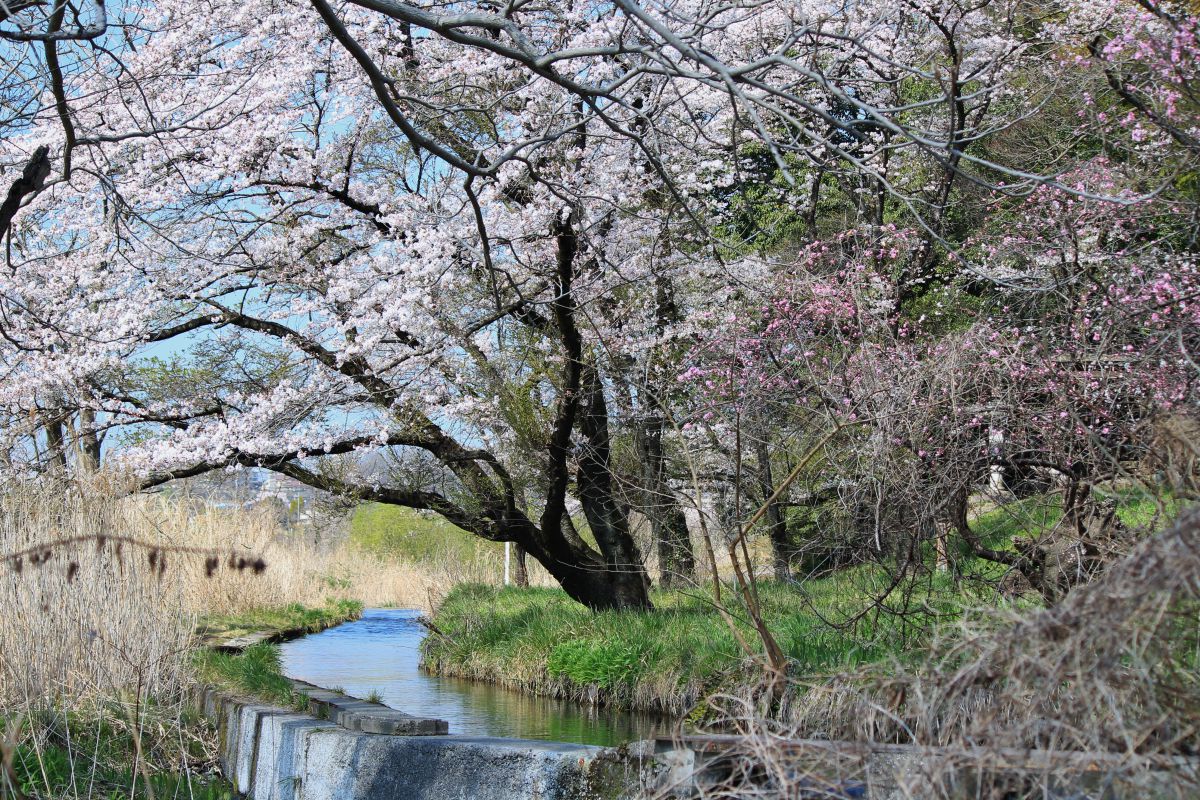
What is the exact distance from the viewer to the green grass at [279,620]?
874 cm

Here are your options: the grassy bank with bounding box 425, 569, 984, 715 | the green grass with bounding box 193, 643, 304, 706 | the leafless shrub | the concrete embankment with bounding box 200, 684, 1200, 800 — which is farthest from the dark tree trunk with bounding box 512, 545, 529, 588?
the leafless shrub

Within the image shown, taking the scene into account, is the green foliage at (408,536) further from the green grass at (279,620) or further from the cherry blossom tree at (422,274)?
the cherry blossom tree at (422,274)

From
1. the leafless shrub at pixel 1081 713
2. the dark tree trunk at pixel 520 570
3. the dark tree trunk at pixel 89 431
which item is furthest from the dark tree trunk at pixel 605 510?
the leafless shrub at pixel 1081 713

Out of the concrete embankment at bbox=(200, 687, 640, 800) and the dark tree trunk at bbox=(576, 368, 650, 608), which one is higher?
the dark tree trunk at bbox=(576, 368, 650, 608)

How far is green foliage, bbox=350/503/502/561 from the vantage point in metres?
18.1

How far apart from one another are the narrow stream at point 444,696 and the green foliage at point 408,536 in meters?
5.27

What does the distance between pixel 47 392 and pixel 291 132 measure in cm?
345

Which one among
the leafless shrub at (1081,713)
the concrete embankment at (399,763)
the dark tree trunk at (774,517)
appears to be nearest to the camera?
the leafless shrub at (1081,713)

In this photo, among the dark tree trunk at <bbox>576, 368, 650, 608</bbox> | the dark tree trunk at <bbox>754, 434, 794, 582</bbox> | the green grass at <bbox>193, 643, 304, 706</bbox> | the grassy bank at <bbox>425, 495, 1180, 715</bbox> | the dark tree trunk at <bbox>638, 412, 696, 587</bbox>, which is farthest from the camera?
the dark tree trunk at <bbox>576, 368, 650, 608</bbox>

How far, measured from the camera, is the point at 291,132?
8.77 meters

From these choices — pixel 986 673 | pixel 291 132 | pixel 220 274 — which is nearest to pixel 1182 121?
pixel 986 673

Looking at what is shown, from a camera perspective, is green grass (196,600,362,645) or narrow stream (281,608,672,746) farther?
green grass (196,600,362,645)

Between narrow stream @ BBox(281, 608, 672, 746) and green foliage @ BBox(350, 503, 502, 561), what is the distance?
5271mm

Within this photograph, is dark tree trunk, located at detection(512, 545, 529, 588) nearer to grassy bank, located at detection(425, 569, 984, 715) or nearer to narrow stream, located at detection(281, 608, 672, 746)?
narrow stream, located at detection(281, 608, 672, 746)
